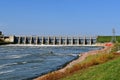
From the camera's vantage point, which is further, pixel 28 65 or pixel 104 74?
pixel 28 65

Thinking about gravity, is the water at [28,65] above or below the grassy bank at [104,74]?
below

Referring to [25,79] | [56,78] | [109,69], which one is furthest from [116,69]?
[25,79]

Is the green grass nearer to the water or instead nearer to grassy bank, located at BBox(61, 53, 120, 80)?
grassy bank, located at BBox(61, 53, 120, 80)

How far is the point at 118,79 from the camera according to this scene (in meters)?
23.3

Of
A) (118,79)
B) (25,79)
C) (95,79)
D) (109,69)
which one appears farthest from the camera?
(25,79)

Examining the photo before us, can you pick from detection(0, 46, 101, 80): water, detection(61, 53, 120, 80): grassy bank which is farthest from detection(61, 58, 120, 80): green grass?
detection(0, 46, 101, 80): water

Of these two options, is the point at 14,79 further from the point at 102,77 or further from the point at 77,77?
the point at 102,77

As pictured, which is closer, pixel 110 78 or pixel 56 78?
pixel 110 78

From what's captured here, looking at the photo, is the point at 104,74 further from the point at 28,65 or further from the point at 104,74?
the point at 28,65

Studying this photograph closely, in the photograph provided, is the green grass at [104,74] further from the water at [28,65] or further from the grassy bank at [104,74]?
the water at [28,65]

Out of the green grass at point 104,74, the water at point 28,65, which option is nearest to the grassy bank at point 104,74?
the green grass at point 104,74

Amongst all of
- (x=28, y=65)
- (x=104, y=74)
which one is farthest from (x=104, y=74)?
(x=28, y=65)

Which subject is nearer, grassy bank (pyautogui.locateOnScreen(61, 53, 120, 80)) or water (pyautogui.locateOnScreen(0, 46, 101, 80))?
grassy bank (pyautogui.locateOnScreen(61, 53, 120, 80))

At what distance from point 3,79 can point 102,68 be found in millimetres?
18328
